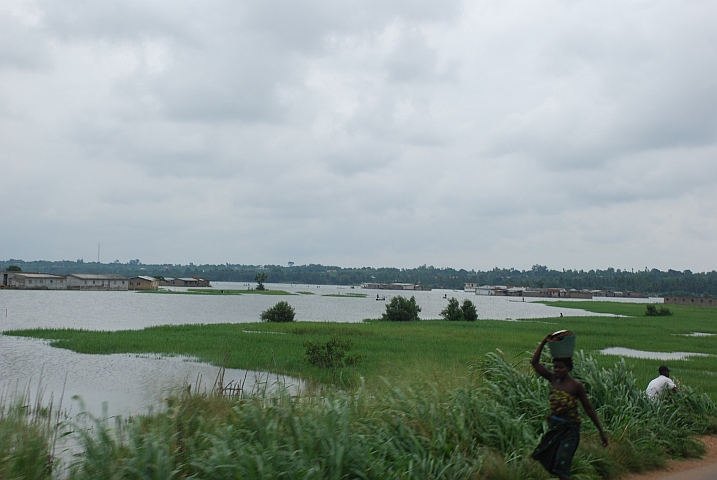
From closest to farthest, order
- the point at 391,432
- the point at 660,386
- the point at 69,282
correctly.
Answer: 1. the point at 391,432
2. the point at 660,386
3. the point at 69,282

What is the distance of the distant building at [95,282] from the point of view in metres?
123

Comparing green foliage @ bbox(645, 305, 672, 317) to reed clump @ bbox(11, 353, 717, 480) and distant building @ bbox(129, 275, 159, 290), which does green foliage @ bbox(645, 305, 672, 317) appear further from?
distant building @ bbox(129, 275, 159, 290)

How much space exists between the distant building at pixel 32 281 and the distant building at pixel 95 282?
2.08 m

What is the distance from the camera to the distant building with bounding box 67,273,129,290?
123 m

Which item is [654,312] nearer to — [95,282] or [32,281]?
[95,282]

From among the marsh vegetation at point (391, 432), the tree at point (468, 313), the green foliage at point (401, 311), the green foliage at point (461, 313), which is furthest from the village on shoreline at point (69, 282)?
the marsh vegetation at point (391, 432)

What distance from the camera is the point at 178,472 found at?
19.8 feet

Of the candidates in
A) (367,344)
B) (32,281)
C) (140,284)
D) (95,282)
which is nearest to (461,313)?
(367,344)

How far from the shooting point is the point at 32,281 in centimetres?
11488

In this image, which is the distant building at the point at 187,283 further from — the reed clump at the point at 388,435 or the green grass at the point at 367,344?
the reed clump at the point at 388,435

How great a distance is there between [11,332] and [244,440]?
34.8 meters

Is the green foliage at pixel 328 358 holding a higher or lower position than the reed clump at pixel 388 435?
lower

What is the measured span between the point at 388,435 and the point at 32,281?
417ft

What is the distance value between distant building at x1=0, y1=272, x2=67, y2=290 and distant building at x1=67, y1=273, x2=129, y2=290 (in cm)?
208
